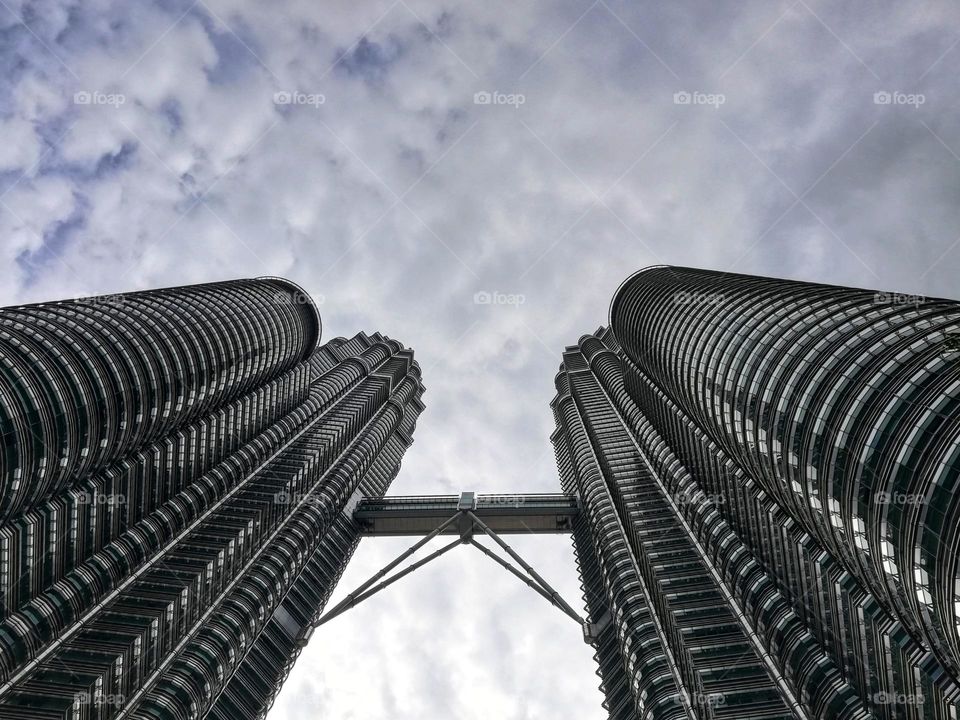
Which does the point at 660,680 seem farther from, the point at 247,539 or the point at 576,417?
the point at 576,417

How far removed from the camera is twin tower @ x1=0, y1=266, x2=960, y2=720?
43156mm

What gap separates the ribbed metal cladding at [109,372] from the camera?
55.3 meters

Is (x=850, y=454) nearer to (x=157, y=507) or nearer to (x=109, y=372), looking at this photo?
(x=109, y=372)

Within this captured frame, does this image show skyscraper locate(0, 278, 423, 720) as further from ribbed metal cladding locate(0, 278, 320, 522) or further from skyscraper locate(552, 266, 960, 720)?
skyscraper locate(552, 266, 960, 720)

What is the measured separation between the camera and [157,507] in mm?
88375

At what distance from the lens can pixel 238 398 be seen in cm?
11081

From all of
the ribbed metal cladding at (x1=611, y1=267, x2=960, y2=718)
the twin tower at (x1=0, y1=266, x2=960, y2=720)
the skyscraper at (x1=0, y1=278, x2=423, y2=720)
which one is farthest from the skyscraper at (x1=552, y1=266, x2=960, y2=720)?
the skyscraper at (x1=0, y1=278, x2=423, y2=720)

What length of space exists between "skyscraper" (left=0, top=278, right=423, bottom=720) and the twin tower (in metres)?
0.38

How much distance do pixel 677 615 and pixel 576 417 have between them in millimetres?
103427

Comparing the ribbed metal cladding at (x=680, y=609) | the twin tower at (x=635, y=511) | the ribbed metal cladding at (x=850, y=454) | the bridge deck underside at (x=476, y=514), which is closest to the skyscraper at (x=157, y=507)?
the twin tower at (x=635, y=511)

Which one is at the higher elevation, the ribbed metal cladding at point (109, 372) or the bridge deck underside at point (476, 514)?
the bridge deck underside at point (476, 514)

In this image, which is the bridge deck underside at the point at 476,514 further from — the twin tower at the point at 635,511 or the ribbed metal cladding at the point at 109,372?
the ribbed metal cladding at the point at 109,372

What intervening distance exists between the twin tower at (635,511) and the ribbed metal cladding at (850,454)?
225 mm

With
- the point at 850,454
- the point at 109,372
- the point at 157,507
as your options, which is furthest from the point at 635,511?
the point at 109,372
